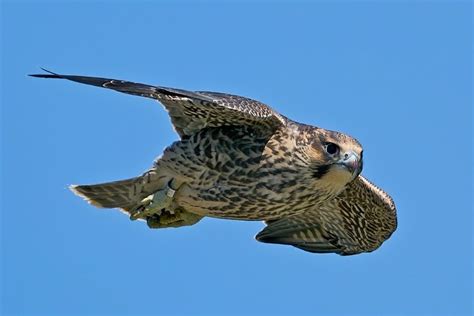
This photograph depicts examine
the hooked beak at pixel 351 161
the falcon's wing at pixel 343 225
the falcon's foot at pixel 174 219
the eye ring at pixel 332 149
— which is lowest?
the falcon's foot at pixel 174 219

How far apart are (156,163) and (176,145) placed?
0.32m

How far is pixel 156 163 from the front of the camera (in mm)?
14156

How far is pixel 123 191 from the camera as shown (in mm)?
14688

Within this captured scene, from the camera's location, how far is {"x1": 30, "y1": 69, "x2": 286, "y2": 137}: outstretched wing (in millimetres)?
12719

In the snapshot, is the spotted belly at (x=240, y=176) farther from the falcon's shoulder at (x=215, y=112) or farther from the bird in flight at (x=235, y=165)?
the falcon's shoulder at (x=215, y=112)

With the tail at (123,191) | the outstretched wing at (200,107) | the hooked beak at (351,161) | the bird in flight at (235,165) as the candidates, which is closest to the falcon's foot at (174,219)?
the bird in flight at (235,165)

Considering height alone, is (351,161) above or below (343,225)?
below

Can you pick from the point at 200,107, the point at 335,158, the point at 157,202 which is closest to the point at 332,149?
the point at 335,158

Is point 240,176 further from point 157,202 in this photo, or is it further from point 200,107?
point 157,202

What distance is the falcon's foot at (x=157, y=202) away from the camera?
13969 mm

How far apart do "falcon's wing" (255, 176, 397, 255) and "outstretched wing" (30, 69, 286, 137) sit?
202cm

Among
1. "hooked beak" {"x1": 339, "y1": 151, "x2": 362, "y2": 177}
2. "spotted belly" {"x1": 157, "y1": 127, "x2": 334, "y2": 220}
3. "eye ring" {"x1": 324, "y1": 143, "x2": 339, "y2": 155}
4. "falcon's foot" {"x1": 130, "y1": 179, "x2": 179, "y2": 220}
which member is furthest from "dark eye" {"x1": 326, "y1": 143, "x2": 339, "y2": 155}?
"falcon's foot" {"x1": 130, "y1": 179, "x2": 179, "y2": 220}

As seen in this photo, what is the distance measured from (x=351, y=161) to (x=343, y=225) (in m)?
2.51

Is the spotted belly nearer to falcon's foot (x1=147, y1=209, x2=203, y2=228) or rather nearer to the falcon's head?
the falcon's head
